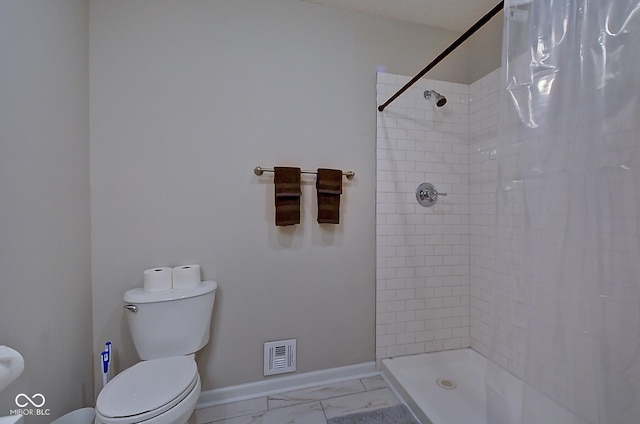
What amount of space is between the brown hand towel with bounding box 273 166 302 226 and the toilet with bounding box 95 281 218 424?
1.85ft

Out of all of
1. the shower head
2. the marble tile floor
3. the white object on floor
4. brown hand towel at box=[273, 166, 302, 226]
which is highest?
the shower head

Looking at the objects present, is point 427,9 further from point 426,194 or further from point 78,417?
point 78,417

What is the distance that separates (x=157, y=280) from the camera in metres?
1.34

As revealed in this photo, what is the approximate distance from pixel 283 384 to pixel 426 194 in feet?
5.25

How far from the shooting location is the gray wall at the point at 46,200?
90cm

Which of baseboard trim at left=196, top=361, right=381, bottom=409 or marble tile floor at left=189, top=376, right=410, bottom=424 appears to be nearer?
marble tile floor at left=189, top=376, right=410, bottom=424

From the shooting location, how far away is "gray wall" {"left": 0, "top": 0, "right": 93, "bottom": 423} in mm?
896

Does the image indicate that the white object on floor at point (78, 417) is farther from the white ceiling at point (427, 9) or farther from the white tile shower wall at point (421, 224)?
the white ceiling at point (427, 9)

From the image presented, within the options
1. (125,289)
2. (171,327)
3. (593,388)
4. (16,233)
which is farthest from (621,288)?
(125,289)

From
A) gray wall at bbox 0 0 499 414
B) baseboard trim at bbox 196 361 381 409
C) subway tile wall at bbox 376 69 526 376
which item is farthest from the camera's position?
subway tile wall at bbox 376 69 526 376

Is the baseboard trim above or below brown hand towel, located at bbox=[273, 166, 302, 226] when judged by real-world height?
below

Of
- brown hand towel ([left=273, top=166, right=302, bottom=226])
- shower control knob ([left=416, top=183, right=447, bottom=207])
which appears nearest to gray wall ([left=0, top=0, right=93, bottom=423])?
brown hand towel ([left=273, top=166, right=302, bottom=226])

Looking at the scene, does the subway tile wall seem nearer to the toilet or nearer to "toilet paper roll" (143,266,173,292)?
the toilet

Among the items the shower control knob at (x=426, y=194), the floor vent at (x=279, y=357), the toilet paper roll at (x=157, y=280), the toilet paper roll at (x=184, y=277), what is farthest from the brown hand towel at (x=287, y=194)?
the shower control knob at (x=426, y=194)
